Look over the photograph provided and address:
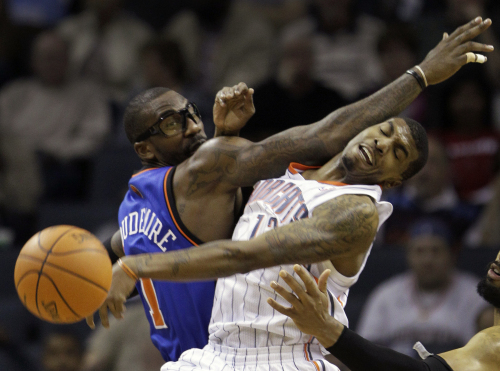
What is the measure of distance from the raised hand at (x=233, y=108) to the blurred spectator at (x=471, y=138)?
411cm

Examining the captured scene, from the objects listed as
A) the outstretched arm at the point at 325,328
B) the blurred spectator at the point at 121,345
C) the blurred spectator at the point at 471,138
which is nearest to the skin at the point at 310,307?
the outstretched arm at the point at 325,328

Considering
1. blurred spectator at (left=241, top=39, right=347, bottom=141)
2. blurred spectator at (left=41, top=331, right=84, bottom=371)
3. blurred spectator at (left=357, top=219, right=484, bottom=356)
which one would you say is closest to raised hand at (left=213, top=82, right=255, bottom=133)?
blurred spectator at (left=357, top=219, right=484, bottom=356)

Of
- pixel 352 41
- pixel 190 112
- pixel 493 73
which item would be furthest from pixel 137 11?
pixel 190 112

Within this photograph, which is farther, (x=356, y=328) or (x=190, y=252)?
(x=356, y=328)

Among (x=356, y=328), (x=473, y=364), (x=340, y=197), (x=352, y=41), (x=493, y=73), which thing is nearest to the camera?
(x=340, y=197)

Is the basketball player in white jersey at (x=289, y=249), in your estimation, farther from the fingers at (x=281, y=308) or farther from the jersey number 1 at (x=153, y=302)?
the jersey number 1 at (x=153, y=302)

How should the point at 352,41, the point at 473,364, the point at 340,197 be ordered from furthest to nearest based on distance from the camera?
the point at 352,41 → the point at 473,364 → the point at 340,197

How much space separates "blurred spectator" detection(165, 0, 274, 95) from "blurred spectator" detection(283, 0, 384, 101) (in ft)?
1.58

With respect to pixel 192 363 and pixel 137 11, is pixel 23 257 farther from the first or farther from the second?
pixel 137 11

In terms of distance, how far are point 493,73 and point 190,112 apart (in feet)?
15.5

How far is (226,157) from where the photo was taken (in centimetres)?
367

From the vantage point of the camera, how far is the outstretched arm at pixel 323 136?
368 cm

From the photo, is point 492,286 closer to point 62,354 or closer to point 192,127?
point 192,127

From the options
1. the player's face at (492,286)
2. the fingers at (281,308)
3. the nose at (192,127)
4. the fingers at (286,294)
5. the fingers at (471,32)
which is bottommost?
the player's face at (492,286)
